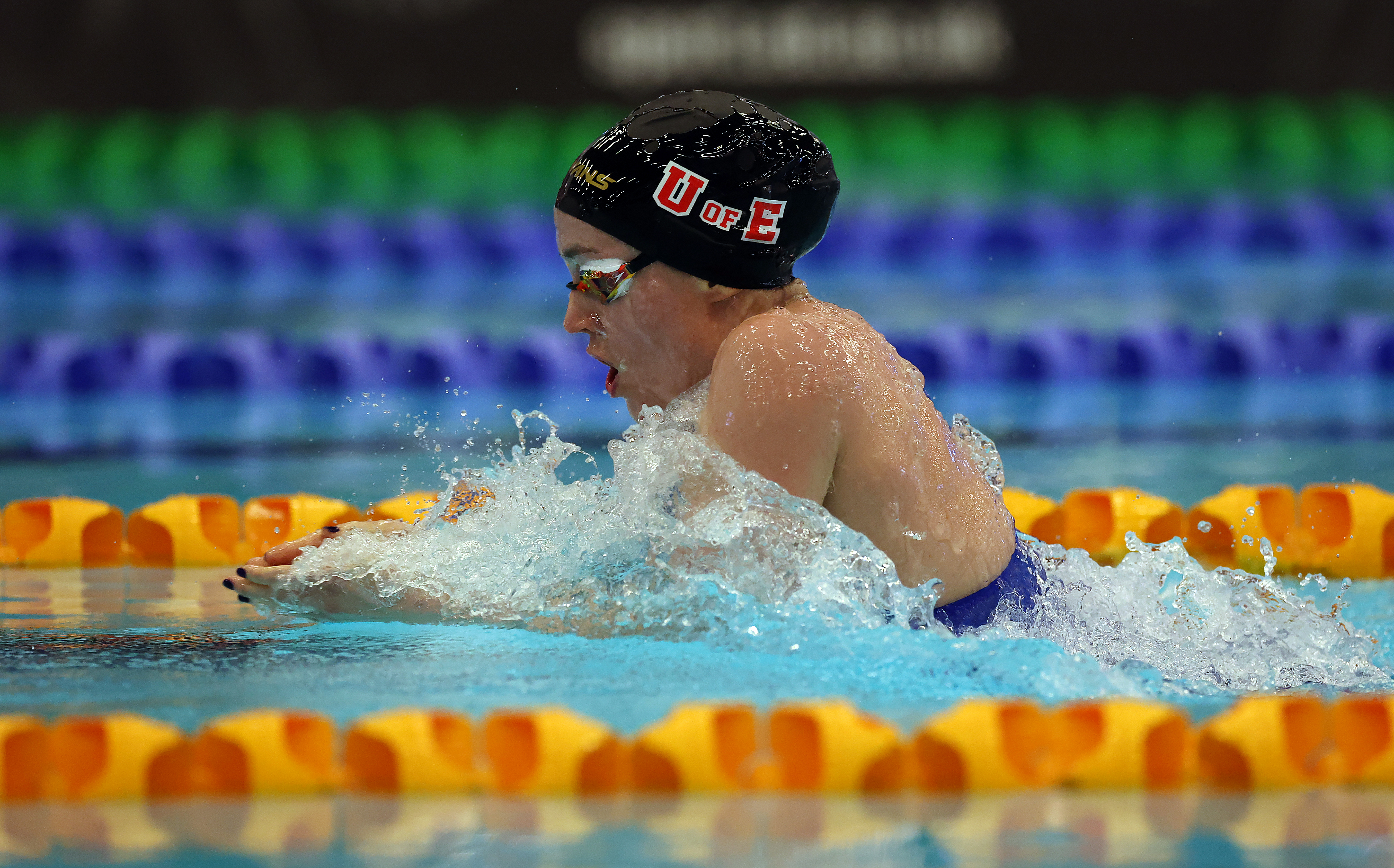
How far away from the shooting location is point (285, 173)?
8719mm

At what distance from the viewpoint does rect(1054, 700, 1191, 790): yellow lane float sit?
1787 mm

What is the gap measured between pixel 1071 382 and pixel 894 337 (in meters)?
0.67

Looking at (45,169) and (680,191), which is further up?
(45,169)

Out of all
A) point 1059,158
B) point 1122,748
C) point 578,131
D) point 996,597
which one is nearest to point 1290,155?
point 1059,158

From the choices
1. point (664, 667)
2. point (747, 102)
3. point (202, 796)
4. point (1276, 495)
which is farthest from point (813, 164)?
point (1276, 495)

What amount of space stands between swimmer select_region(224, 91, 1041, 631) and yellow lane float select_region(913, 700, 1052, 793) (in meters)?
0.29

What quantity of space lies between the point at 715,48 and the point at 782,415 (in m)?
8.12

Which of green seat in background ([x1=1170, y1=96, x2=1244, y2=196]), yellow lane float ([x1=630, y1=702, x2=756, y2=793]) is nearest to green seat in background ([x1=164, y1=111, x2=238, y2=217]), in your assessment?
green seat in background ([x1=1170, y1=96, x2=1244, y2=196])

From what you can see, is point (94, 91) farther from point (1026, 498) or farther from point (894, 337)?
point (1026, 498)

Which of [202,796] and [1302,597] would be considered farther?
[1302,597]

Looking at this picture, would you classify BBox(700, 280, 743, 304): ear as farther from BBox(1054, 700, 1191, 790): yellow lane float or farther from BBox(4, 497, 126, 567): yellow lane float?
BBox(4, 497, 126, 567): yellow lane float

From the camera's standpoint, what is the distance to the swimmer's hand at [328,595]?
7.27ft

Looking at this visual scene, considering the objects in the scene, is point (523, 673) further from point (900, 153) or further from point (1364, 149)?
point (1364, 149)

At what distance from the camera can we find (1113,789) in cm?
179
